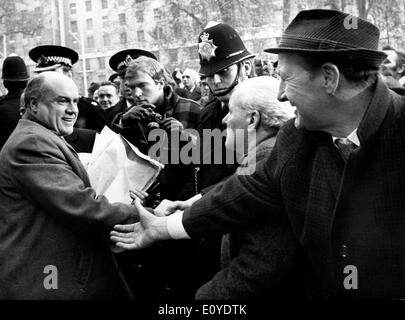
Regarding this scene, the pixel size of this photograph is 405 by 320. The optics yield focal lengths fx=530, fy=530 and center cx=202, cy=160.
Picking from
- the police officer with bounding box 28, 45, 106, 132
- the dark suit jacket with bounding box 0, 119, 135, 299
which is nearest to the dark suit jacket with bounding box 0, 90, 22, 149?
the police officer with bounding box 28, 45, 106, 132

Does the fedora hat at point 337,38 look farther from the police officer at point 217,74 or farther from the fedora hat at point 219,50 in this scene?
the fedora hat at point 219,50

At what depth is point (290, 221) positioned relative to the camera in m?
2.16

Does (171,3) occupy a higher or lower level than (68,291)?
higher

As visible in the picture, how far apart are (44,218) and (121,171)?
1.59ft

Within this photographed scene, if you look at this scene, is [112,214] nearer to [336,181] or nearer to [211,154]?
[211,154]

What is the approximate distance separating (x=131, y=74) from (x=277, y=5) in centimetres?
708

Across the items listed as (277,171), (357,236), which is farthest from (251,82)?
(357,236)

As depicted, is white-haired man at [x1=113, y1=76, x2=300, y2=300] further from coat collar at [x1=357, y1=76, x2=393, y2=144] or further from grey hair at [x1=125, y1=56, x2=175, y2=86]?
grey hair at [x1=125, y1=56, x2=175, y2=86]

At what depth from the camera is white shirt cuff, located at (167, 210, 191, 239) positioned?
2320 millimetres

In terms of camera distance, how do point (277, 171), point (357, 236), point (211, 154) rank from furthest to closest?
point (211, 154)
point (277, 171)
point (357, 236)

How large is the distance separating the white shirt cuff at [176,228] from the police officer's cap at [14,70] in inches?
130

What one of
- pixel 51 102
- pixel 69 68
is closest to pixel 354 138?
pixel 51 102

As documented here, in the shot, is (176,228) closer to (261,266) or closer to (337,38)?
(261,266)
